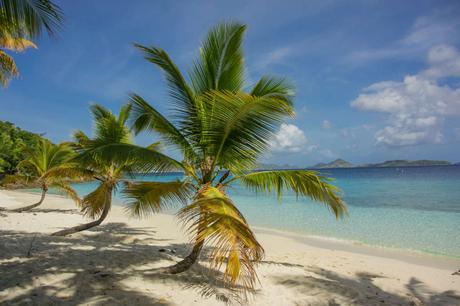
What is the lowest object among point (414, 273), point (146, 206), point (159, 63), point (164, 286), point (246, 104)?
point (414, 273)

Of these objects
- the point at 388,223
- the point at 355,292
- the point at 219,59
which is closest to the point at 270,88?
the point at 219,59

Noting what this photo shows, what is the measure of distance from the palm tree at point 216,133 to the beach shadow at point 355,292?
35.5 inches

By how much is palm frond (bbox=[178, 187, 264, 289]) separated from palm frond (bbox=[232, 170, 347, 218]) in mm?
1518

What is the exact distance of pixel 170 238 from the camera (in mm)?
9500

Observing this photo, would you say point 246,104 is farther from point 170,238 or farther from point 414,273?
point 170,238

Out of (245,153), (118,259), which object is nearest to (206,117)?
(245,153)

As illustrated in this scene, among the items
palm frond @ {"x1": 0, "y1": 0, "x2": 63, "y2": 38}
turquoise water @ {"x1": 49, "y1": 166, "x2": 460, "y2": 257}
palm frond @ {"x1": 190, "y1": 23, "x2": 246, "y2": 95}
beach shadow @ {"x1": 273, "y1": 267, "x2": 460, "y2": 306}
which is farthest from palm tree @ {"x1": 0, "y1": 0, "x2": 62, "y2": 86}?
beach shadow @ {"x1": 273, "y1": 267, "x2": 460, "y2": 306}

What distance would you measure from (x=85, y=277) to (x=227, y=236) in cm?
262

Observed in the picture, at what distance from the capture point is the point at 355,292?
463cm

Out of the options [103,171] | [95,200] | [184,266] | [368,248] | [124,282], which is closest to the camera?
[124,282]

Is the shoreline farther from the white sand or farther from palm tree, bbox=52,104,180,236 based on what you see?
palm tree, bbox=52,104,180,236

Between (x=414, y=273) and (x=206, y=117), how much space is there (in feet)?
18.6

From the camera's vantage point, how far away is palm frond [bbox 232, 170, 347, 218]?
179 inches

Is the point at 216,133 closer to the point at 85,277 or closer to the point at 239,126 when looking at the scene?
the point at 239,126
